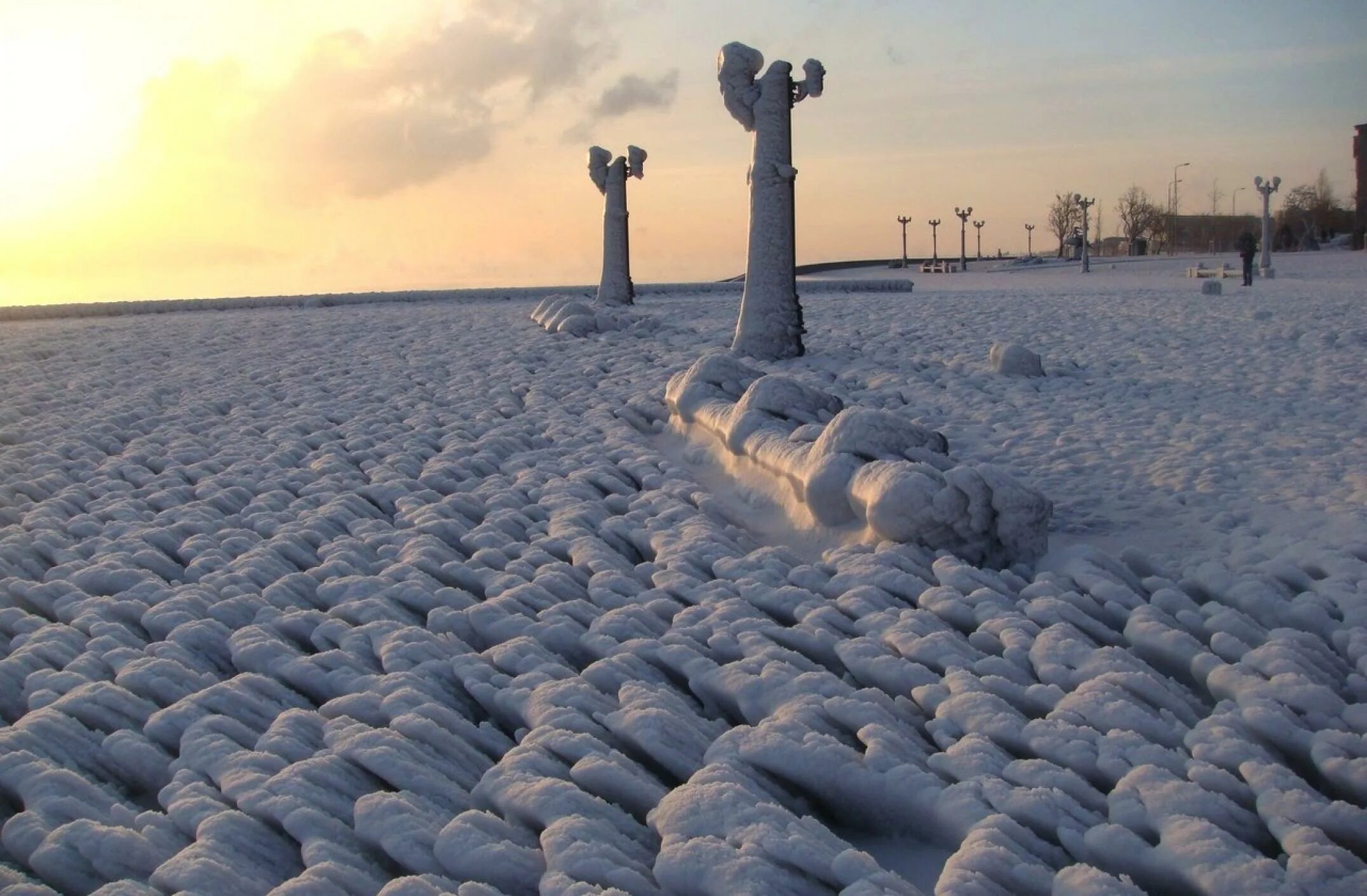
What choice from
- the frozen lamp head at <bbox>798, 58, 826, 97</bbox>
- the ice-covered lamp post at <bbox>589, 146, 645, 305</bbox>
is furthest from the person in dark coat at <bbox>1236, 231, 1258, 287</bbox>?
the frozen lamp head at <bbox>798, 58, 826, 97</bbox>

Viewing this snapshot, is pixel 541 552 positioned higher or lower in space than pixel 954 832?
higher

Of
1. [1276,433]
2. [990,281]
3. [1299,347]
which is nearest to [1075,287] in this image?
[990,281]

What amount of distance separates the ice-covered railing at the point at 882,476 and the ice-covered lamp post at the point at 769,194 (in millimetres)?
4230

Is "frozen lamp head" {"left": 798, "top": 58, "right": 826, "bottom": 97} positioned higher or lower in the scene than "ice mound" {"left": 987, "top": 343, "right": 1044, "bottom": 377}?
higher

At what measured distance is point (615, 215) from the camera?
65.7ft

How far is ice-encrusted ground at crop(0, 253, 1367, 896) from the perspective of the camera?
384 cm

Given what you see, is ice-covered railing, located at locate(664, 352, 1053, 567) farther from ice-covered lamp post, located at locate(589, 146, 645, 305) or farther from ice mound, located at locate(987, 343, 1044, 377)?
ice-covered lamp post, located at locate(589, 146, 645, 305)

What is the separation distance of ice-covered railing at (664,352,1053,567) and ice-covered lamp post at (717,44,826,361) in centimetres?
423

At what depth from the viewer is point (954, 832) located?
3906mm

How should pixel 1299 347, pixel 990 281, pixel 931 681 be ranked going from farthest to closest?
pixel 990 281 < pixel 1299 347 < pixel 931 681

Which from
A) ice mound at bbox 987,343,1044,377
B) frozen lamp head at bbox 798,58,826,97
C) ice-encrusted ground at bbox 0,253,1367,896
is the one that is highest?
frozen lamp head at bbox 798,58,826,97

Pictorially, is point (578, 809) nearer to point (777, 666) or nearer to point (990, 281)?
point (777, 666)

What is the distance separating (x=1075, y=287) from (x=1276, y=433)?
18642mm

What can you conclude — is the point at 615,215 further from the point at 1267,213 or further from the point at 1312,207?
the point at 1312,207
